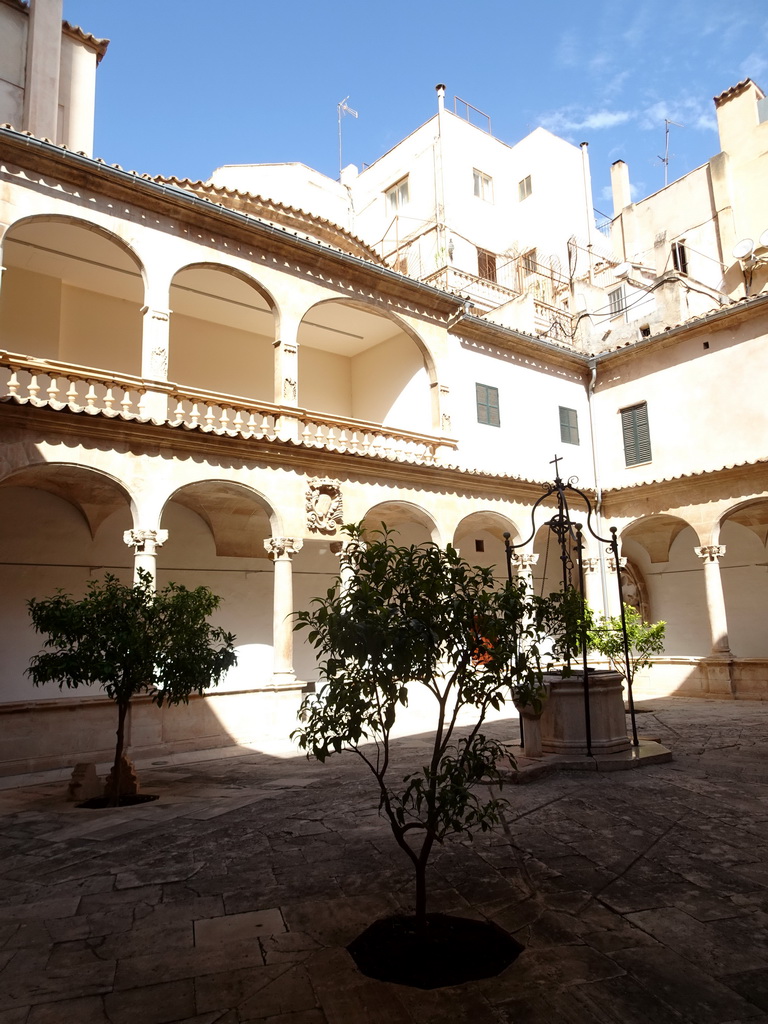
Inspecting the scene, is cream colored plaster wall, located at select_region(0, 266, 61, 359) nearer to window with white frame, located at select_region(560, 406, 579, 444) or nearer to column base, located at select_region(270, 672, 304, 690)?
column base, located at select_region(270, 672, 304, 690)

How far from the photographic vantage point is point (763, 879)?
4723 millimetres

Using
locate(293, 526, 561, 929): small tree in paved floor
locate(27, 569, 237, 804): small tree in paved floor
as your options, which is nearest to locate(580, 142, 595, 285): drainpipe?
locate(27, 569, 237, 804): small tree in paved floor

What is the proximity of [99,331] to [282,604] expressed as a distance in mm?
6806

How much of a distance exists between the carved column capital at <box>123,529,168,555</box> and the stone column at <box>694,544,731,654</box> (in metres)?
11.6

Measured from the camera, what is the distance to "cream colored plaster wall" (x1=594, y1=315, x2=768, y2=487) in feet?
54.0

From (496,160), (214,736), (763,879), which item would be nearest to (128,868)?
(763,879)

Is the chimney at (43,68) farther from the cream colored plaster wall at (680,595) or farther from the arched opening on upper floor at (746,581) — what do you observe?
the arched opening on upper floor at (746,581)

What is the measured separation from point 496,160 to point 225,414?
21.8 m

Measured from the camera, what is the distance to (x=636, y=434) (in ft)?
61.3

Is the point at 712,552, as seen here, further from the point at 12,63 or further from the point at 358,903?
the point at 12,63

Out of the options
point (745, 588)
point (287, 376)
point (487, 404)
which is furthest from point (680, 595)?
point (287, 376)

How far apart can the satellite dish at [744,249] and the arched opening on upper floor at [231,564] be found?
17419 millimetres

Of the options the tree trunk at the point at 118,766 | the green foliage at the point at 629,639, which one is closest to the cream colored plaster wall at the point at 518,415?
the green foliage at the point at 629,639

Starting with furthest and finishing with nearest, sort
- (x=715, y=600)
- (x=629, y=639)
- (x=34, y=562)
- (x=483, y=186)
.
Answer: (x=483, y=186)
(x=715, y=600)
(x=629, y=639)
(x=34, y=562)
